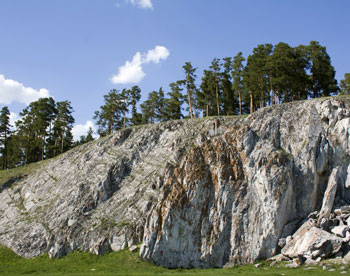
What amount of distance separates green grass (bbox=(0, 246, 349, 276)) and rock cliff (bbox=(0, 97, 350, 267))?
1296 millimetres

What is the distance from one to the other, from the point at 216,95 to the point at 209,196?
1174 inches

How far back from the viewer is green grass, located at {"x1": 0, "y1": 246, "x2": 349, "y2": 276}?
2433cm

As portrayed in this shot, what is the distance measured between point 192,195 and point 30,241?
2108cm

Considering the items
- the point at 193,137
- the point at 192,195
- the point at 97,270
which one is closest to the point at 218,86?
the point at 193,137

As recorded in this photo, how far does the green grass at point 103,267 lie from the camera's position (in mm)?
24328

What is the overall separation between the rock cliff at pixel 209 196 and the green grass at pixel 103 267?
1296 millimetres

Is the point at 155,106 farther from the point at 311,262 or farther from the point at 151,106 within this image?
the point at 311,262

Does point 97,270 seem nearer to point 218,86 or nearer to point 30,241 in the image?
point 30,241

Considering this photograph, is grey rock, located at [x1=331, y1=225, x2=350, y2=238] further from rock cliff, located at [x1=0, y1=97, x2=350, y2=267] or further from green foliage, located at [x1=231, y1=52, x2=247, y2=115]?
green foliage, located at [x1=231, y1=52, x2=247, y2=115]

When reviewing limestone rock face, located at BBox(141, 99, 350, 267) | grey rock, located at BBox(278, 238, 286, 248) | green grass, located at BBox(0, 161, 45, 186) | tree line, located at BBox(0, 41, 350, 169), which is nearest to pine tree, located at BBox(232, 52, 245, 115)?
tree line, located at BBox(0, 41, 350, 169)

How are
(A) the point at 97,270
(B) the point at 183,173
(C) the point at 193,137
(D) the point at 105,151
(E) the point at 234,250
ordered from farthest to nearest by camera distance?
1. (D) the point at 105,151
2. (C) the point at 193,137
3. (B) the point at 183,173
4. (E) the point at 234,250
5. (A) the point at 97,270

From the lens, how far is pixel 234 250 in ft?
94.4

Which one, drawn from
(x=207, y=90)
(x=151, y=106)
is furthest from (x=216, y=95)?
(x=151, y=106)

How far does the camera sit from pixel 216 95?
2232 inches
